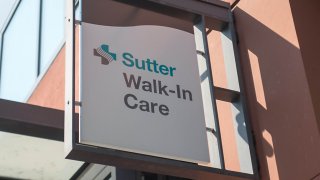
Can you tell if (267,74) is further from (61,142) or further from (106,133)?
(61,142)

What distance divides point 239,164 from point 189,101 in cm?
63

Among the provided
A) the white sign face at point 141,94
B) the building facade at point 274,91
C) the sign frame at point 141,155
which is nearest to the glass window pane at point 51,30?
the building facade at point 274,91

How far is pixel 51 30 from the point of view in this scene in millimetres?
9281

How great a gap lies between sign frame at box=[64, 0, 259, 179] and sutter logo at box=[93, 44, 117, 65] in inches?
6.3

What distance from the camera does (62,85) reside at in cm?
804

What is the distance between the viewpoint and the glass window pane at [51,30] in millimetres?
8828

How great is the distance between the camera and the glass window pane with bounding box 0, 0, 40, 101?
9.95 meters

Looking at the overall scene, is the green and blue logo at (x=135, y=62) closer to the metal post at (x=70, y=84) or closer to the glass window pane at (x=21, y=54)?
the metal post at (x=70, y=84)

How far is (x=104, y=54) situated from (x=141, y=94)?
36 cm

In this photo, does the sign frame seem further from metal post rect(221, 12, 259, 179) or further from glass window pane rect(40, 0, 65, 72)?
glass window pane rect(40, 0, 65, 72)

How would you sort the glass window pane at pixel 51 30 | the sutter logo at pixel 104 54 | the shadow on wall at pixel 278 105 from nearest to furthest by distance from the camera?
the shadow on wall at pixel 278 105 < the sutter logo at pixel 104 54 < the glass window pane at pixel 51 30

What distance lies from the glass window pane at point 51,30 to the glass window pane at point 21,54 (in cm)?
27

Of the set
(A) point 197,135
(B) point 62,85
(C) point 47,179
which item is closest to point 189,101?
(A) point 197,135

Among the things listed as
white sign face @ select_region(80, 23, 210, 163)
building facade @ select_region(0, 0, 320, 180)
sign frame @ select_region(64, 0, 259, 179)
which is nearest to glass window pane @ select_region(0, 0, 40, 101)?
building facade @ select_region(0, 0, 320, 180)
